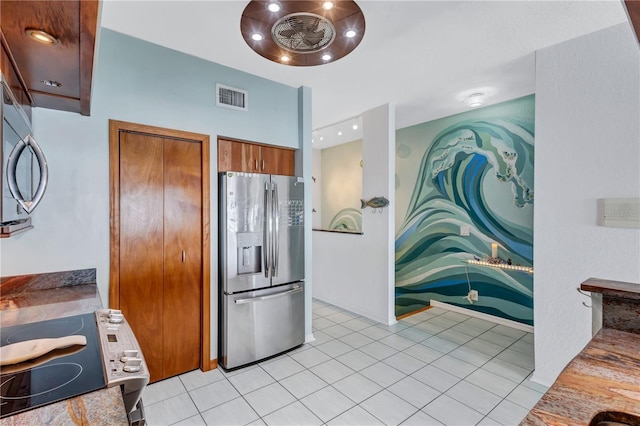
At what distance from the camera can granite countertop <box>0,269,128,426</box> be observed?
29.7 inches

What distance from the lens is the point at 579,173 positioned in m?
2.25

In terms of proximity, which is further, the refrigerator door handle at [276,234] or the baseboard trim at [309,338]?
the baseboard trim at [309,338]

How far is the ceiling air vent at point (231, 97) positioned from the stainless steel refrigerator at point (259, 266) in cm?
67

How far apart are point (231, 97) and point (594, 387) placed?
2.98 metres

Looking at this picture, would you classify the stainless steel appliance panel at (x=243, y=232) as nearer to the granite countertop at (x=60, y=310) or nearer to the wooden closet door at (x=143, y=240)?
the wooden closet door at (x=143, y=240)

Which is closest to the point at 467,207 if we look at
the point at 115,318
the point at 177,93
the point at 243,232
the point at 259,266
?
the point at 259,266

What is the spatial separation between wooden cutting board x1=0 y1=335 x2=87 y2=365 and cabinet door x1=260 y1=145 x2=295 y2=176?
2.18 m

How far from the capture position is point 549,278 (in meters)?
2.40

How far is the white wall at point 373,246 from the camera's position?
3686 mm

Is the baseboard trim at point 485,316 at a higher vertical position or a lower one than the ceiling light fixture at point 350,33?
lower

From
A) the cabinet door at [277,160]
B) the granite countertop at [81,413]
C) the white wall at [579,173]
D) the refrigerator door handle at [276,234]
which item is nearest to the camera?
the granite countertop at [81,413]

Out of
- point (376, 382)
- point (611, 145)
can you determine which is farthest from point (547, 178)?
point (376, 382)

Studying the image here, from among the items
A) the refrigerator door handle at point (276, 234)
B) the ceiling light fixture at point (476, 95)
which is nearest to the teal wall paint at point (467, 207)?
the ceiling light fixture at point (476, 95)

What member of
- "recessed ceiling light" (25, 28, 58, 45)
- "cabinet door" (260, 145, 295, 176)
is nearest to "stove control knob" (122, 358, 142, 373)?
"recessed ceiling light" (25, 28, 58, 45)
